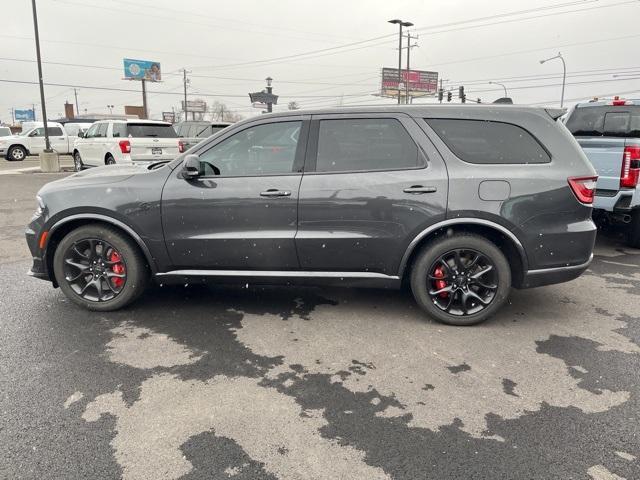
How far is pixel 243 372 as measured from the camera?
10.8ft

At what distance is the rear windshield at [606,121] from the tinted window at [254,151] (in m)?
4.86

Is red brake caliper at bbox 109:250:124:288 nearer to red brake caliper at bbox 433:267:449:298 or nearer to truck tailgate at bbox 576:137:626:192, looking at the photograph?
red brake caliper at bbox 433:267:449:298

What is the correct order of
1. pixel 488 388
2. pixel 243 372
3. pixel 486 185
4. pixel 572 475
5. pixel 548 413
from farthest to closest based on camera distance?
pixel 486 185, pixel 243 372, pixel 488 388, pixel 548 413, pixel 572 475

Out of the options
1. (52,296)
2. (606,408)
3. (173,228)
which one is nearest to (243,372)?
(173,228)

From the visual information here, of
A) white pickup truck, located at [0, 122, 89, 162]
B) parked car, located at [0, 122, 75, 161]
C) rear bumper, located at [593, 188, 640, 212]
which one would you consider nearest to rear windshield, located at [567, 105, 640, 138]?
rear bumper, located at [593, 188, 640, 212]

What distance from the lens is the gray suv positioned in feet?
12.6

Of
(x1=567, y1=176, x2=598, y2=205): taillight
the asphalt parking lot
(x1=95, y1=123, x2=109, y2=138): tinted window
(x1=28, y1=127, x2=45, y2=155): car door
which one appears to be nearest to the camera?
the asphalt parking lot

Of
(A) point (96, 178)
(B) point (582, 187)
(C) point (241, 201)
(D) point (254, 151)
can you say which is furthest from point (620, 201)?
(A) point (96, 178)

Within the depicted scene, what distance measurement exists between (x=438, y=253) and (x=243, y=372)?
180 centimetres

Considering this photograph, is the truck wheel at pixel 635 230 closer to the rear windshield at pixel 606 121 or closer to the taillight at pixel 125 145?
the rear windshield at pixel 606 121

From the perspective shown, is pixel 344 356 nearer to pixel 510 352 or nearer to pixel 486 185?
pixel 510 352

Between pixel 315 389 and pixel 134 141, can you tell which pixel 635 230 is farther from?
pixel 134 141

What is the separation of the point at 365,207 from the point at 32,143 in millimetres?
26282

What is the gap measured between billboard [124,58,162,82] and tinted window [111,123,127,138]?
57226mm
